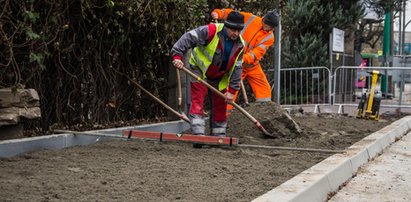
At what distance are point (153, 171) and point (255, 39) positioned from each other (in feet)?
13.5

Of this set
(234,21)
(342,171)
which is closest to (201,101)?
(234,21)

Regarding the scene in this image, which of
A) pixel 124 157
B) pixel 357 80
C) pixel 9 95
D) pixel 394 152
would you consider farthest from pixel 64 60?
pixel 357 80

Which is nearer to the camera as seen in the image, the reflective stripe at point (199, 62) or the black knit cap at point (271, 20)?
the reflective stripe at point (199, 62)

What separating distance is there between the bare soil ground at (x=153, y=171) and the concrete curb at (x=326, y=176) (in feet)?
0.55

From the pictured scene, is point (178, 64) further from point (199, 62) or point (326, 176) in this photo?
point (326, 176)

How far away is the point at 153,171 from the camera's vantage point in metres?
4.96

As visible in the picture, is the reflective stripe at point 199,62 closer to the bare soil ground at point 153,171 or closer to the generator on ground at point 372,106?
the bare soil ground at point 153,171

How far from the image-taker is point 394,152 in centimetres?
789

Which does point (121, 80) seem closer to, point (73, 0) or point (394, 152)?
point (73, 0)

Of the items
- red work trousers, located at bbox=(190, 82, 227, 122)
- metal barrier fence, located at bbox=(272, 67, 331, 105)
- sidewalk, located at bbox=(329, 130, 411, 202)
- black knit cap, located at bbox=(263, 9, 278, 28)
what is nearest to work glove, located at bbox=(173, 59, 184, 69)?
red work trousers, located at bbox=(190, 82, 227, 122)

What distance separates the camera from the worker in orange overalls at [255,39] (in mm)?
8336

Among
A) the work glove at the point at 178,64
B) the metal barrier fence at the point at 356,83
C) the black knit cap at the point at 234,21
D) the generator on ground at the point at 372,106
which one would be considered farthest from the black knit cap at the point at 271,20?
the metal barrier fence at the point at 356,83

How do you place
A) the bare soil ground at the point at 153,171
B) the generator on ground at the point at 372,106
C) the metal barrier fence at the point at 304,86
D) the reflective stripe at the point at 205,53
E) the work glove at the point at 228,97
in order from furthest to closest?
the metal barrier fence at the point at 304,86, the generator on ground at the point at 372,106, the work glove at the point at 228,97, the reflective stripe at the point at 205,53, the bare soil ground at the point at 153,171

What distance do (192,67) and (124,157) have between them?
177 cm
